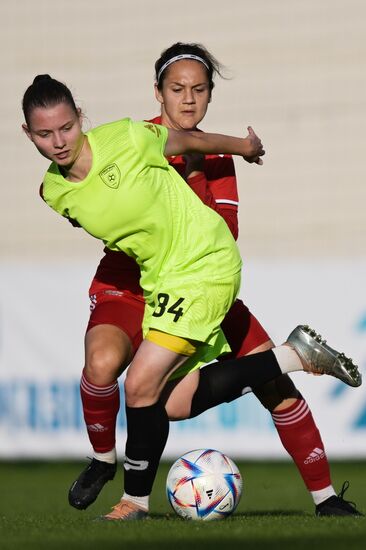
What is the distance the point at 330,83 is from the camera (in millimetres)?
12648

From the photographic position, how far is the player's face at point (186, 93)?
18.6 feet

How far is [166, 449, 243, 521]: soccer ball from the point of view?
5480 millimetres

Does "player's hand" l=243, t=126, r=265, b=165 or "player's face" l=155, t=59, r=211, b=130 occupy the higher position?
"player's face" l=155, t=59, r=211, b=130

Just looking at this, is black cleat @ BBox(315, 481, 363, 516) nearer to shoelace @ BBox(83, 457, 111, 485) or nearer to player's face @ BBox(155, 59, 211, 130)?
shoelace @ BBox(83, 457, 111, 485)

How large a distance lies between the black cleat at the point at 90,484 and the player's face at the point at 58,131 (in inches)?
57.1

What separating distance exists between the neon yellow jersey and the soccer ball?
27.5 inches

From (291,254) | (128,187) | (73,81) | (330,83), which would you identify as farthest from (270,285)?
(128,187)

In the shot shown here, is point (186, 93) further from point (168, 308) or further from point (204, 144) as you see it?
point (168, 308)

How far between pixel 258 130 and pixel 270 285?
2.93 meters

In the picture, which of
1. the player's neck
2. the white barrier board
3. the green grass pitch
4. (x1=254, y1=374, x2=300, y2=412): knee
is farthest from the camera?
the white barrier board

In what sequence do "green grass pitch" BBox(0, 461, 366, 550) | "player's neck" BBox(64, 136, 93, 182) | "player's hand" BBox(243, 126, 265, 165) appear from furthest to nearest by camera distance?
1. "player's hand" BBox(243, 126, 265, 165)
2. "player's neck" BBox(64, 136, 93, 182)
3. "green grass pitch" BBox(0, 461, 366, 550)

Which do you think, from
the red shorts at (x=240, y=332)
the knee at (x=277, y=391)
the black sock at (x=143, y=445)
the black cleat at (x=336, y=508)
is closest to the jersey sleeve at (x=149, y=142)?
the red shorts at (x=240, y=332)

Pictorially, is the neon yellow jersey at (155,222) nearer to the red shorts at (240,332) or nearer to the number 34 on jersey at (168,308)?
the number 34 on jersey at (168,308)

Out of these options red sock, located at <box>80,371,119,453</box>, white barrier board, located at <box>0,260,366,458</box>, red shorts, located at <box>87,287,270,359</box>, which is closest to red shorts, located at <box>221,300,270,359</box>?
red shorts, located at <box>87,287,270,359</box>
